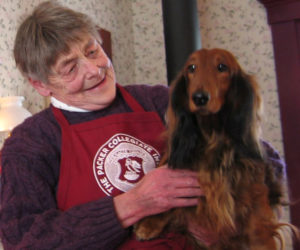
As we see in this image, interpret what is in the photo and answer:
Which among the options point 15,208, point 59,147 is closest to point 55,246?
point 15,208

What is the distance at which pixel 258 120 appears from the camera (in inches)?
43.4

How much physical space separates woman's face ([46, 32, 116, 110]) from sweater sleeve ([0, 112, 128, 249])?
0.92 feet

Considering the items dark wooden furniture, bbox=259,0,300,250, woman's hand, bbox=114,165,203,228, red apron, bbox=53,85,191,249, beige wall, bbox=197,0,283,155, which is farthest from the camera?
beige wall, bbox=197,0,283,155

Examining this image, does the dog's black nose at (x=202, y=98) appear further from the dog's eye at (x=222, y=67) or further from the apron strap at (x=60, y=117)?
the apron strap at (x=60, y=117)

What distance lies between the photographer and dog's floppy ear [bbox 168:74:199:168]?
1.10 m

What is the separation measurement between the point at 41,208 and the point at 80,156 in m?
0.22

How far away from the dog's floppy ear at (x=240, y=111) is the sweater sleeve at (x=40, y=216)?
0.45m

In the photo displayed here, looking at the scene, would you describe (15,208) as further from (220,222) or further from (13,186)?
(220,222)

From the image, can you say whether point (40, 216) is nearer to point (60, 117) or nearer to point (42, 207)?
point (42, 207)

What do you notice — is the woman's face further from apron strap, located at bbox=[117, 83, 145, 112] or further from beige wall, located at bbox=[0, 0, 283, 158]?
beige wall, located at bbox=[0, 0, 283, 158]

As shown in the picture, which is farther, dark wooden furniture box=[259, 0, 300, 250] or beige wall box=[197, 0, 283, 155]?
beige wall box=[197, 0, 283, 155]

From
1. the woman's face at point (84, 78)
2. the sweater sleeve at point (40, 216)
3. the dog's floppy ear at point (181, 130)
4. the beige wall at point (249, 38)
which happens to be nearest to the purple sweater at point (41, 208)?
the sweater sleeve at point (40, 216)

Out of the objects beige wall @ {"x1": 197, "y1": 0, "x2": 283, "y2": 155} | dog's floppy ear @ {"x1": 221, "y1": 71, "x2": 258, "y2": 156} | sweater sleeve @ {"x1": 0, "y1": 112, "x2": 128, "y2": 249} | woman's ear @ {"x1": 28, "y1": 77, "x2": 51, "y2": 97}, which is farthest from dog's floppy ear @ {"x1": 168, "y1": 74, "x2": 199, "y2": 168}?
beige wall @ {"x1": 197, "y1": 0, "x2": 283, "y2": 155}

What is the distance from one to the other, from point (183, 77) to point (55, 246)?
675 mm
